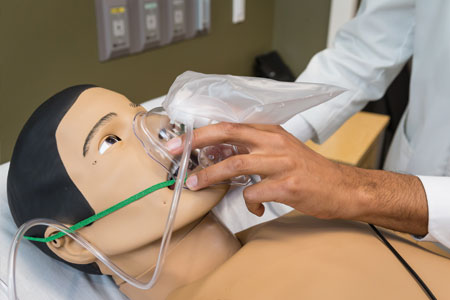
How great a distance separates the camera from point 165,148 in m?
0.76

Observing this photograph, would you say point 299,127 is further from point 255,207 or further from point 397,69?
point 255,207

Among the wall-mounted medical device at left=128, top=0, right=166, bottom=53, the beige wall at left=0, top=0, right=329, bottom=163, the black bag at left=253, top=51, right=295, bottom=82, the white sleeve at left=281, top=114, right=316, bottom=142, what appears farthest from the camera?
the black bag at left=253, top=51, right=295, bottom=82

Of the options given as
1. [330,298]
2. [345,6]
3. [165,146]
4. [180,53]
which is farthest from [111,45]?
[345,6]

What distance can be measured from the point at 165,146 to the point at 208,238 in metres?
0.24

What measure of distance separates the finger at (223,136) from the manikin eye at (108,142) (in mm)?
120

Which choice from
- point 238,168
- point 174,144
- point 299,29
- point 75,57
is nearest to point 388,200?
point 238,168

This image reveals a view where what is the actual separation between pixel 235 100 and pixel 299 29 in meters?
1.72

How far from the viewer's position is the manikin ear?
31.6 inches

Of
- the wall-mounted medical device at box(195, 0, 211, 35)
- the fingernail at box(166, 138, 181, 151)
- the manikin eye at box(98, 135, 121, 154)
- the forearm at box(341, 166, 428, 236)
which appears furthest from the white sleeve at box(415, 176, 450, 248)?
the wall-mounted medical device at box(195, 0, 211, 35)

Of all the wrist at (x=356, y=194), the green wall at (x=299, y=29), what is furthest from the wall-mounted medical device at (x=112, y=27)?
the green wall at (x=299, y=29)

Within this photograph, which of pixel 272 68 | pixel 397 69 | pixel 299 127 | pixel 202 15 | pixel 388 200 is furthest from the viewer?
pixel 272 68

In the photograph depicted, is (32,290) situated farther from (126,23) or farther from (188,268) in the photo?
(126,23)

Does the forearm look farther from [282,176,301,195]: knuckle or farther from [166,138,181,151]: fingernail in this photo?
[166,138,181,151]: fingernail

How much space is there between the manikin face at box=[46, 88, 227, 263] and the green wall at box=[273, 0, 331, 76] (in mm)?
1708
